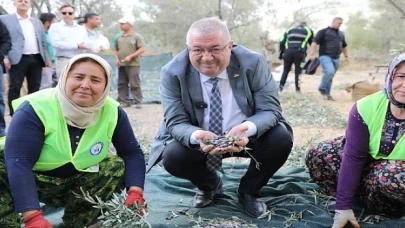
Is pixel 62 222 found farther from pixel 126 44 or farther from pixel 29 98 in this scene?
pixel 126 44

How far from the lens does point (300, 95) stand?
30.3 feet

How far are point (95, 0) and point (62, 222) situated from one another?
19553 millimetres

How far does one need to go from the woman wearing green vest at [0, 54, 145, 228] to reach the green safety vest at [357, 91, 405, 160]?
111cm

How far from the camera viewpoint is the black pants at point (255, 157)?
2.55 metres

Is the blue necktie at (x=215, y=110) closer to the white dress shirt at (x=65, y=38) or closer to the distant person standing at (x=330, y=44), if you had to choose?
the white dress shirt at (x=65, y=38)

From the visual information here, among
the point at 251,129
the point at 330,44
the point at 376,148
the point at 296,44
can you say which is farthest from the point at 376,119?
the point at 296,44

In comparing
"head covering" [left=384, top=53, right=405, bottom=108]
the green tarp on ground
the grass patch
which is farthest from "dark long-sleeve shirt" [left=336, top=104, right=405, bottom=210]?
the grass patch

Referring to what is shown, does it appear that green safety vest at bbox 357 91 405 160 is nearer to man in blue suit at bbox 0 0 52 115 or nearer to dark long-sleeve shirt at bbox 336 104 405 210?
dark long-sleeve shirt at bbox 336 104 405 210

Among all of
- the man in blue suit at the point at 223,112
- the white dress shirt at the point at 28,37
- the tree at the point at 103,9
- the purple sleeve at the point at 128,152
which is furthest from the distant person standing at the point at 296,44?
the tree at the point at 103,9

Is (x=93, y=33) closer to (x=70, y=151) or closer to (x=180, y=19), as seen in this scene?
(x=70, y=151)

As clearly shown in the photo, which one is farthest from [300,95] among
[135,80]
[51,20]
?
[51,20]

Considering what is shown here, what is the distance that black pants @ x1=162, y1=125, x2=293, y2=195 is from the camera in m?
2.55

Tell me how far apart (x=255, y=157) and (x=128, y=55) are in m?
5.22

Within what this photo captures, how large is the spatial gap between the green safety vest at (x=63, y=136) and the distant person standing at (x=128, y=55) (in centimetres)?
526
